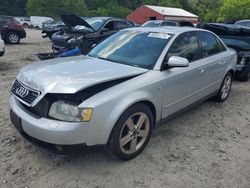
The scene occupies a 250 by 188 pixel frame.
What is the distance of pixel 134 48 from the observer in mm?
4227

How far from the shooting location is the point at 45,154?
3654 mm

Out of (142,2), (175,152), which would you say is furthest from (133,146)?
(142,2)

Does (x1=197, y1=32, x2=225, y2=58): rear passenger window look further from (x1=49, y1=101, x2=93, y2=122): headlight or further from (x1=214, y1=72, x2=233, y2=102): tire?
(x1=49, y1=101, x2=93, y2=122): headlight

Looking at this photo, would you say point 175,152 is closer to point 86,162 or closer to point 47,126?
point 86,162

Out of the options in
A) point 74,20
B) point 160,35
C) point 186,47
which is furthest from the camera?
point 74,20

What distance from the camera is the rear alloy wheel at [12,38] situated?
15.4 m

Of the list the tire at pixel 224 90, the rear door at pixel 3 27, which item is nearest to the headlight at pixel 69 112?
the tire at pixel 224 90

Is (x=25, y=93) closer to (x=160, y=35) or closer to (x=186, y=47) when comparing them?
(x=160, y=35)

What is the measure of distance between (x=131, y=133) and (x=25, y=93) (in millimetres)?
1317

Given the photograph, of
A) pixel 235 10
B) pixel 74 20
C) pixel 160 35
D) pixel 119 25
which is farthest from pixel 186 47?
pixel 235 10

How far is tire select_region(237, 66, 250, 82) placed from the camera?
Answer: 24.4ft

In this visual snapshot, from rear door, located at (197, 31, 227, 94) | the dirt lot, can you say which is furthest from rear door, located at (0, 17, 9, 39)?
rear door, located at (197, 31, 227, 94)

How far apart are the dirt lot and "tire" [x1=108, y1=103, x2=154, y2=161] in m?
0.15

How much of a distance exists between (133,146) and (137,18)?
2260 inches
